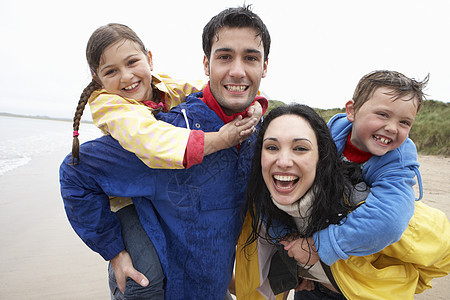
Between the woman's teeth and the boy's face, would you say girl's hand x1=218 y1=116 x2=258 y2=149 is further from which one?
the boy's face

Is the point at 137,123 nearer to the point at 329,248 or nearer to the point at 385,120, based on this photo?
the point at 329,248

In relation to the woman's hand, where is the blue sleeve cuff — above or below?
above

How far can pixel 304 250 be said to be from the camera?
68.3 inches

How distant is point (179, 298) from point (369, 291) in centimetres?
125

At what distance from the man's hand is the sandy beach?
80.6 inches

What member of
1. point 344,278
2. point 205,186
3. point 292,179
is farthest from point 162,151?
point 344,278

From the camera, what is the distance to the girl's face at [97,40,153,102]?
199 centimetres

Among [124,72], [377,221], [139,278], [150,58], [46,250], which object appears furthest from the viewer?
[46,250]

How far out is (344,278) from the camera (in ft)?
5.56

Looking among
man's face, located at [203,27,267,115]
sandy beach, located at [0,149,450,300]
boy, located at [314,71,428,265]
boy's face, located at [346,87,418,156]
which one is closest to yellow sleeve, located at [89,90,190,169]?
man's face, located at [203,27,267,115]

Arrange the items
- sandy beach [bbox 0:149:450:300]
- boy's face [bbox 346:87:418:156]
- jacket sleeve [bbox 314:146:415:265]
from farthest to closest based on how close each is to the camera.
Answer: sandy beach [bbox 0:149:450:300] < boy's face [bbox 346:87:418:156] < jacket sleeve [bbox 314:146:415:265]

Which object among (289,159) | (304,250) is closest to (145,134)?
(289,159)

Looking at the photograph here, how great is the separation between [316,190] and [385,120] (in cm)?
67

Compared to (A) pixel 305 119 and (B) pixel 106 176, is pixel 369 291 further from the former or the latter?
(B) pixel 106 176
